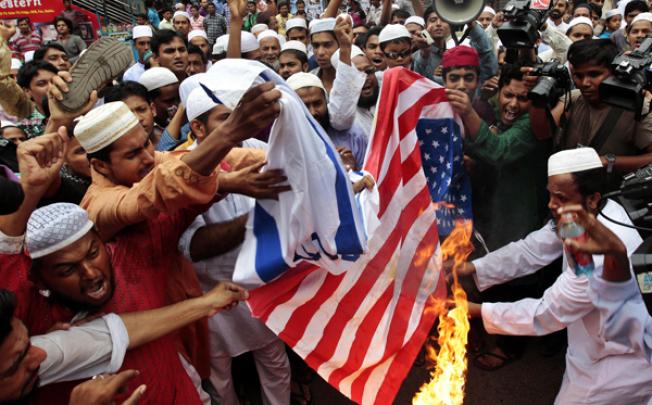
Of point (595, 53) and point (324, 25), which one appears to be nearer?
point (595, 53)

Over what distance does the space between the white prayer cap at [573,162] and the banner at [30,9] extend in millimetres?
13468

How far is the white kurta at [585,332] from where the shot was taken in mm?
2646

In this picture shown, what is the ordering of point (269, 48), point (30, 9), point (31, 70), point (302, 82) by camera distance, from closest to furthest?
point (302, 82) → point (31, 70) → point (269, 48) → point (30, 9)

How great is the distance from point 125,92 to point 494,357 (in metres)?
3.34

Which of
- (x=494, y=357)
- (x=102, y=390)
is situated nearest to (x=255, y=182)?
(x=102, y=390)

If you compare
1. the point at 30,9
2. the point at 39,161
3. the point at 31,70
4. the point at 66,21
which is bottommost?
the point at 30,9

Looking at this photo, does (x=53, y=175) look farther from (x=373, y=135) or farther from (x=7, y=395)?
(x=373, y=135)

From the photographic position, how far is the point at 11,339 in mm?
1694

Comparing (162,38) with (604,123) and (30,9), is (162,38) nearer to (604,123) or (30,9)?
(604,123)

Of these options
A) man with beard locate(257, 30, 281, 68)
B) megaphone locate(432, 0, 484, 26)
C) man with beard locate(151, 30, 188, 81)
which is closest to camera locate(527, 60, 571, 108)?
megaphone locate(432, 0, 484, 26)

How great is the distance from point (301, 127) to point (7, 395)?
1.37 m

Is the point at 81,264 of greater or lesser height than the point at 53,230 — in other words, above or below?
below

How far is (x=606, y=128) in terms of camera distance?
3.47 meters

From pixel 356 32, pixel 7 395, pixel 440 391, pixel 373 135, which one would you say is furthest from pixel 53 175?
pixel 356 32
